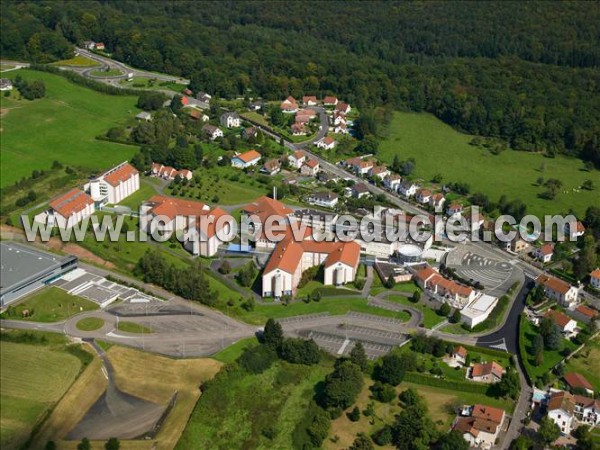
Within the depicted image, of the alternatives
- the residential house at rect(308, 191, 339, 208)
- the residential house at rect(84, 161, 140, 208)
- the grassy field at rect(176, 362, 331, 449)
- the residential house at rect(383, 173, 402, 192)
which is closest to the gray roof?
the residential house at rect(84, 161, 140, 208)

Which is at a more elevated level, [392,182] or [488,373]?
[488,373]

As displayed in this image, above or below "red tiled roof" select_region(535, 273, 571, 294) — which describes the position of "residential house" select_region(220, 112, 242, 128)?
below

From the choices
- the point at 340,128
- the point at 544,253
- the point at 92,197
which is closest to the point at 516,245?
the point at 544,253

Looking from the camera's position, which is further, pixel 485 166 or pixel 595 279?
pixel 485 166

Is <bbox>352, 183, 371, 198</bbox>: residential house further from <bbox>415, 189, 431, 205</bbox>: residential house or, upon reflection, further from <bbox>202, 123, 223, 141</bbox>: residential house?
<bbox>202, 123, 223, 141</bbox>: residential house

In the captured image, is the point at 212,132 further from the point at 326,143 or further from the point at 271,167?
the point at 326,143

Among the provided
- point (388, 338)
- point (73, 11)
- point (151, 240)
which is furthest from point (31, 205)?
point (73, 11)
